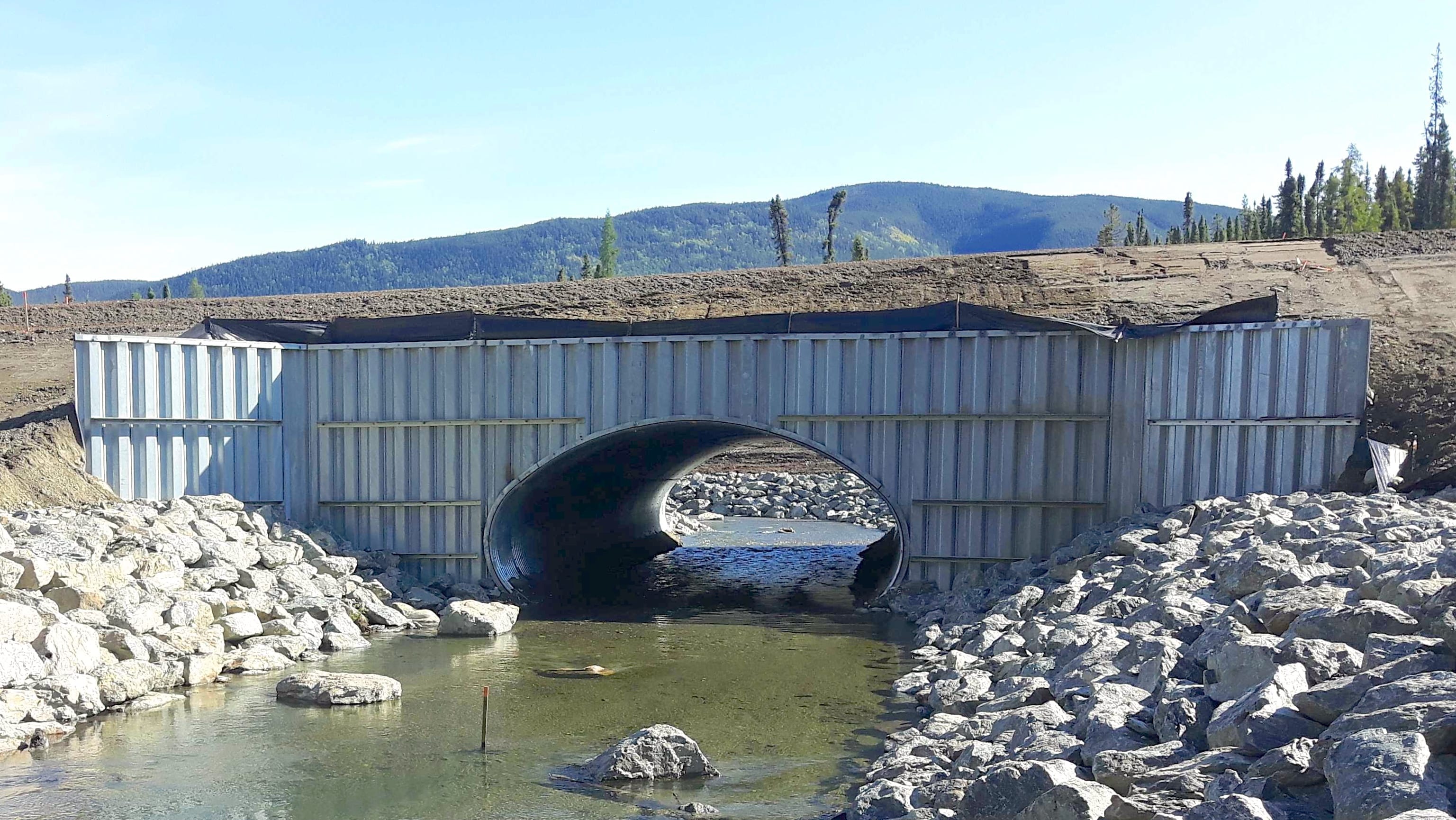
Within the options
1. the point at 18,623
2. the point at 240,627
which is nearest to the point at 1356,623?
the point at 18,623

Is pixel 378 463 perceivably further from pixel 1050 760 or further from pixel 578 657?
pixel 1050 760

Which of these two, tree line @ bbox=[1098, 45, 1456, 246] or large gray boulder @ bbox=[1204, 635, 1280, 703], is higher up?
tree line @ bbox=[1098, 45, 1456, 246]

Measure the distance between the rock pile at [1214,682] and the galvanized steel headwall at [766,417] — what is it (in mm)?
2169

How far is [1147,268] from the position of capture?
30.9 m

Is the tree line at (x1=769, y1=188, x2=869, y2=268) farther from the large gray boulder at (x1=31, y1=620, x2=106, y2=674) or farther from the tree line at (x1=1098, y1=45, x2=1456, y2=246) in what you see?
the large gray boulder at (x1=31, y1=620, x2=106, y2=674)

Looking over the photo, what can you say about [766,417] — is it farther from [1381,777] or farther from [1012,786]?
[1381,777]

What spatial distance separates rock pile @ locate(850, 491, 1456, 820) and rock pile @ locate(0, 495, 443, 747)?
316 inches

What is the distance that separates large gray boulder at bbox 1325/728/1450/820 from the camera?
17.2ft

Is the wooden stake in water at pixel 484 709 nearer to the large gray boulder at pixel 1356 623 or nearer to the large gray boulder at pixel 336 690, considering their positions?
the large gray boulder at pixel 336 690

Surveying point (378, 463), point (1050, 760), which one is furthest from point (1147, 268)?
point (1050, 760)

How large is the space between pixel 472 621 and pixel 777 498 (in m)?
21.3

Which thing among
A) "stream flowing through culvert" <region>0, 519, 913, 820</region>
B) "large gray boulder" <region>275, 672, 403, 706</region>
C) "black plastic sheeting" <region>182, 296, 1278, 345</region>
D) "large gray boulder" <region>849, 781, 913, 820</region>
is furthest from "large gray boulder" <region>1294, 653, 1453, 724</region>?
"black plastic sheeting" <region>182, 296, 1278, 345</region>

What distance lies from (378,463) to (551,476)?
3.10m

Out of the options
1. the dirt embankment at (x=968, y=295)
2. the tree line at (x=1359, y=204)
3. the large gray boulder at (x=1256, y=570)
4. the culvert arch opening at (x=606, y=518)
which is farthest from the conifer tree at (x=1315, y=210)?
the large gray boulder at (x=1256, y=570)
